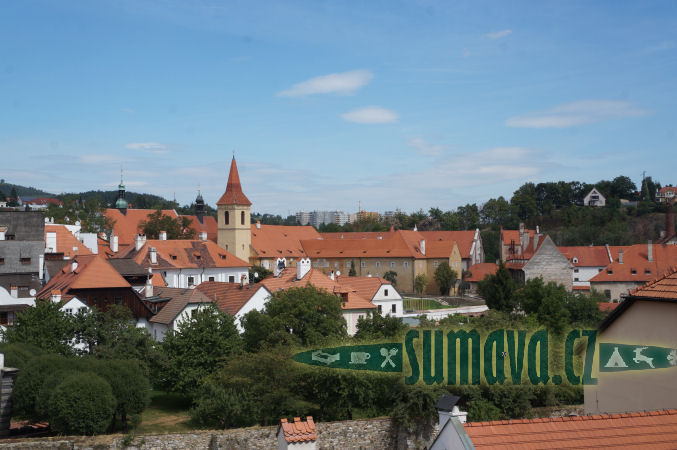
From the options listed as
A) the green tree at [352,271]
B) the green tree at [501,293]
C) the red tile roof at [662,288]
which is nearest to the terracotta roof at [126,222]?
the green tree at [352,271]

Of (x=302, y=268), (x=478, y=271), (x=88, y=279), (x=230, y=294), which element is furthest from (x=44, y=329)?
(x=478, y=271)

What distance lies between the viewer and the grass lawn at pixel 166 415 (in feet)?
79.1

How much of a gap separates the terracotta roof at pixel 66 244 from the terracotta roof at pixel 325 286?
1689 centimetres

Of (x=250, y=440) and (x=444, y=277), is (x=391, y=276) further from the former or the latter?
(x=250, y=440)

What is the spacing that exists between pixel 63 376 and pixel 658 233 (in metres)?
87.6

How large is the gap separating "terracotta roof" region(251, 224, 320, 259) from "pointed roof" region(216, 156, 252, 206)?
8848 mm

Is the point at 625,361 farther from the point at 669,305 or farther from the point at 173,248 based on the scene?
the point at 173,248

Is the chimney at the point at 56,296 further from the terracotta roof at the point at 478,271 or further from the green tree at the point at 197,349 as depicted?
the terracotta roof at the point at 478,271

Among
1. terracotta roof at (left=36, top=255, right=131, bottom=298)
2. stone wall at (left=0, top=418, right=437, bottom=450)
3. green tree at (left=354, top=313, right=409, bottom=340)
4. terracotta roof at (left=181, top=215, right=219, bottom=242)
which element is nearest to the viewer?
stone wall at (left=0, top=418, right=437, bottom=450)

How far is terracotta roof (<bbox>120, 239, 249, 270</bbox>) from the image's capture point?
175ft

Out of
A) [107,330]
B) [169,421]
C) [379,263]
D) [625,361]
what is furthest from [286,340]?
[379,263]

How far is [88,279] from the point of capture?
35094mm

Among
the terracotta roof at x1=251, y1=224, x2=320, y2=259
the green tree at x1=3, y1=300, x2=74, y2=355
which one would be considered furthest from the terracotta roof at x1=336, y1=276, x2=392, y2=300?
the terracotta roof at x1=251, y1=224, x2=320, y2=259

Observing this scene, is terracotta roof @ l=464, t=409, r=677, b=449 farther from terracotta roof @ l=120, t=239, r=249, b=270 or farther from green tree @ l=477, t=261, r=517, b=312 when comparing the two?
terracotta roof @ l=120, t=239, r=249, b=270
